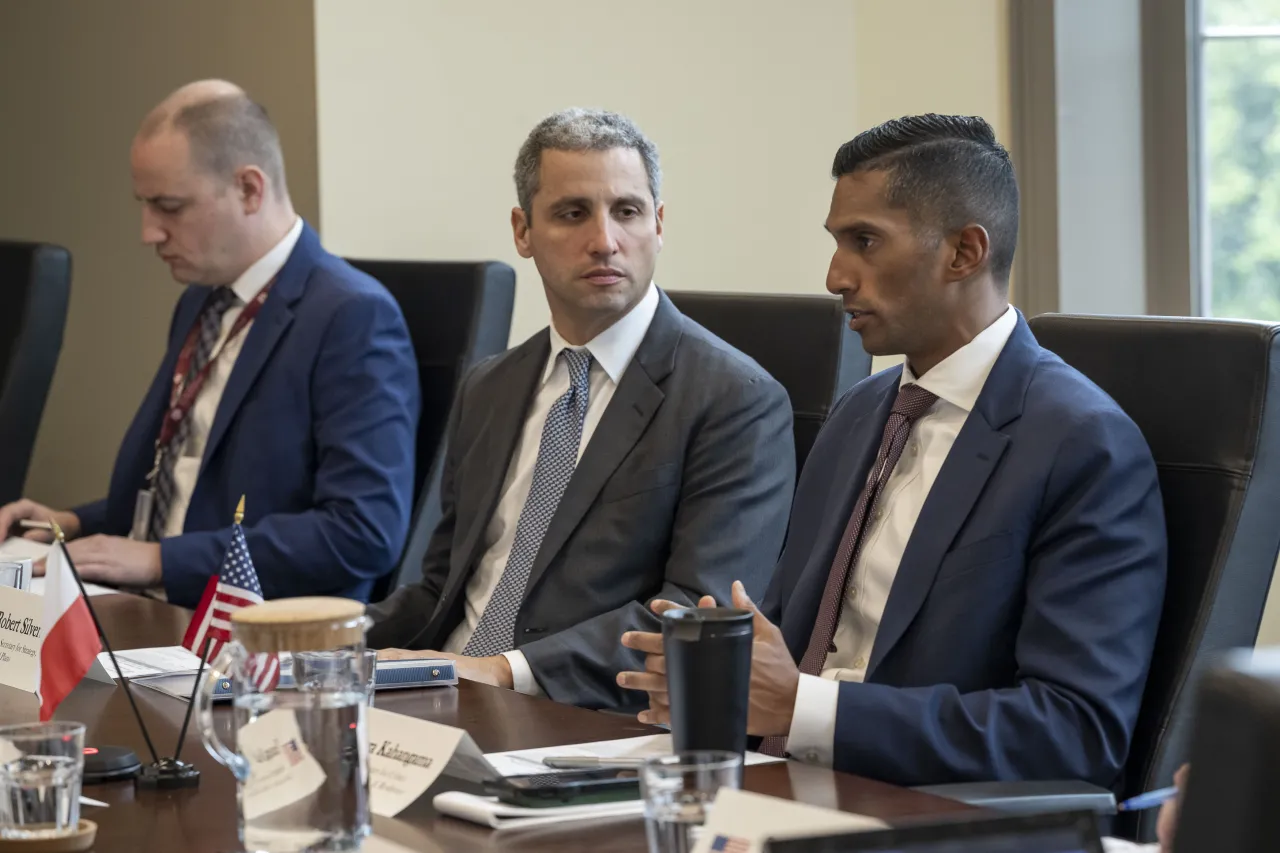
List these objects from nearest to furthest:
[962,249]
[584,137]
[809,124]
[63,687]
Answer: [63,687] → [962,249] → [584,137] → [809,124]

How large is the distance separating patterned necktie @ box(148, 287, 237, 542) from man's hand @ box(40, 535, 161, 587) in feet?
0.86

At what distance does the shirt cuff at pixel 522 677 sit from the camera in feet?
7.91

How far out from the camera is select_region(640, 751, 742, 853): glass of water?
114 centimetres

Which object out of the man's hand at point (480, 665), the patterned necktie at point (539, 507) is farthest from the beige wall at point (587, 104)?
the man's hand at point (480, 665)

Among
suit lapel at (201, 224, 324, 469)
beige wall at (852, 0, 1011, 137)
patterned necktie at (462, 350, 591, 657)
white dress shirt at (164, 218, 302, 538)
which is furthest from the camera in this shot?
beige wall at (852, 0, 1011, 137)

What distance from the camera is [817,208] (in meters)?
4.22

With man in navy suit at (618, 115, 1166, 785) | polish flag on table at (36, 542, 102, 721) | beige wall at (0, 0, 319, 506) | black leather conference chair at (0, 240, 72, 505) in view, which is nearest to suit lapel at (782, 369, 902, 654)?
man in navy suit at (618, 115, 1166, 785)

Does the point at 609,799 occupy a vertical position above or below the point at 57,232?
below

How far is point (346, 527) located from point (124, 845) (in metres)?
1.82

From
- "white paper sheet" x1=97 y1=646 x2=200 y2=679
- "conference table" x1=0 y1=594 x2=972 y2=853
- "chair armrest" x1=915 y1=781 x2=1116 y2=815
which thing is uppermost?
"white paper sheet" x1=97 y1=646 x2=200 y2=679

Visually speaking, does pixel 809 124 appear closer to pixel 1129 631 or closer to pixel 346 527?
pixel 346 527

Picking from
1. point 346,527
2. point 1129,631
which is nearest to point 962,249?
point 1129,631

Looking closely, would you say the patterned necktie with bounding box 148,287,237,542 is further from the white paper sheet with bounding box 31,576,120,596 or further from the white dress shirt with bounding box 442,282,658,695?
the white dress shirt with bounding box 442,282,658,695

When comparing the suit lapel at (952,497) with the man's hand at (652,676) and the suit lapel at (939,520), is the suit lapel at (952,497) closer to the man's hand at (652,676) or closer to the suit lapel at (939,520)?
the suit lapel at (939,520)
